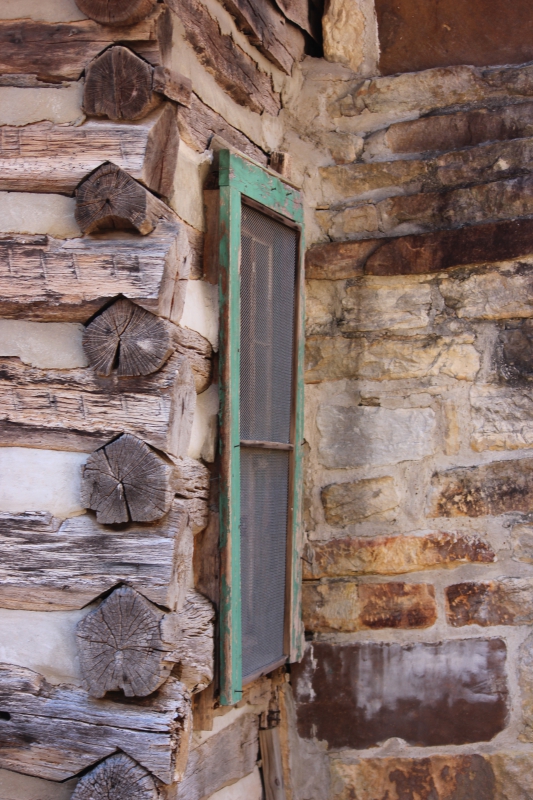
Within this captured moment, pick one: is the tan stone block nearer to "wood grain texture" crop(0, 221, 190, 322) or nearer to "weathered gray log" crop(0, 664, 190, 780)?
"wood grain texture" crop(0, 221, 190, 322)

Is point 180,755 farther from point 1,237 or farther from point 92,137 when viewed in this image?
point 92,137

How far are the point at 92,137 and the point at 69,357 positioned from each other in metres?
0.55

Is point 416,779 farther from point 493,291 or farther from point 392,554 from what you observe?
point 493,291

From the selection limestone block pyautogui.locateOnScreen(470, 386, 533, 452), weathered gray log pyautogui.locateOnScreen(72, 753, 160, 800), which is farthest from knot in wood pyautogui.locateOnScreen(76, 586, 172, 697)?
limestone block pyautogui.locateOnScreen(470, 386, 533, 452)

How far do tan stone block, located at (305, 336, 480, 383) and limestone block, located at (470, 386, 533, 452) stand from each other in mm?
93

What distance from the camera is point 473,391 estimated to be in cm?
276

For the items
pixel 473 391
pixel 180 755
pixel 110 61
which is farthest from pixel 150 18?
pixel 180 755

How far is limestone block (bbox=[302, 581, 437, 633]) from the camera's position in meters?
2.72

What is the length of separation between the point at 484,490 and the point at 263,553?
0.75 metres

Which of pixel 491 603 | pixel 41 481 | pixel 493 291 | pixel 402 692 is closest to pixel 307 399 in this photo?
pixel 493 291

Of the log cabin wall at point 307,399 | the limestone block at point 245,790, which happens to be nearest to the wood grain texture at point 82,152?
the log cabin wall at point 307,399

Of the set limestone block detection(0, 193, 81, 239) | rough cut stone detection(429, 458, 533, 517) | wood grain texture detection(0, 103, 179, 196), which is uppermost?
wood grain texture detection(0, 103, 179, 196)

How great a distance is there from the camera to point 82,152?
6.82ft

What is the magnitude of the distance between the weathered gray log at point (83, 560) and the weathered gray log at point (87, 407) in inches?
7.2
